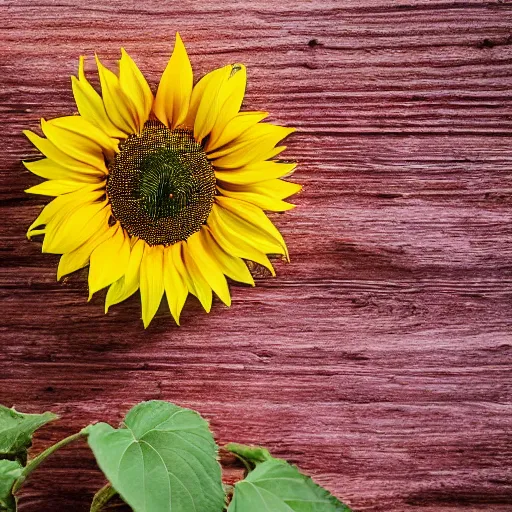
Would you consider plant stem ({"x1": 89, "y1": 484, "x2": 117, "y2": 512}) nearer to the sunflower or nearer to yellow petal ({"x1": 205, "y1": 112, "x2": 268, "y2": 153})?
the sunflower

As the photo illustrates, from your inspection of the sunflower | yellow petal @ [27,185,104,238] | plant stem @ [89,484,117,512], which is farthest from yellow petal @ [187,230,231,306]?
plant stem @ [89,484,117,512]

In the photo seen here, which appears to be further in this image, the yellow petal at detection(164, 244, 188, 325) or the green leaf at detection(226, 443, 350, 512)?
the yellow petal at detection(164, 244, 188, 325)

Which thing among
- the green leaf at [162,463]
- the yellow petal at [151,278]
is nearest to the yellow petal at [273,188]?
the yellow petal at [151,278]

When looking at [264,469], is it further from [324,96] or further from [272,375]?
[324,96]

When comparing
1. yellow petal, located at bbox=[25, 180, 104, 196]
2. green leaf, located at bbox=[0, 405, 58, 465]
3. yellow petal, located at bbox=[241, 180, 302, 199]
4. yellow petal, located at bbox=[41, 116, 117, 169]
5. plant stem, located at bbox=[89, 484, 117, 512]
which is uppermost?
yellow petal, located at bbox=[41, 116, 117, 169]

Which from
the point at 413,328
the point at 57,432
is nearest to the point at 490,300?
the point at 413,328

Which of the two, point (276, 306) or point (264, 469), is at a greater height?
point (276, 306)
